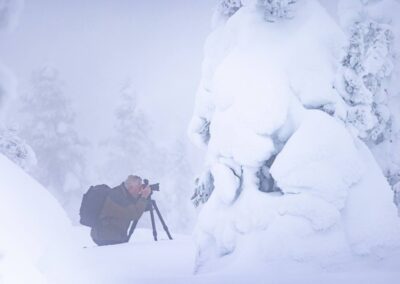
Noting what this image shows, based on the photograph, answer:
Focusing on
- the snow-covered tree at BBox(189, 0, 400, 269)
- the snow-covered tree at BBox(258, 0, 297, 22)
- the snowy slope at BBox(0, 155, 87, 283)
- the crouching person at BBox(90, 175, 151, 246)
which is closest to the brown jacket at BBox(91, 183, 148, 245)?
the crouching person at BBox(90, 175, 151, 246)

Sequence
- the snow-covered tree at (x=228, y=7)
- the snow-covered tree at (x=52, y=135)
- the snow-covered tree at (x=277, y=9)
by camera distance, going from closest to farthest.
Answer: the snow-covered tree at (x=277, y=9)
the snow-covered tree at (x=228, y=7)
the snow-covered tree at (x=52, y=135)

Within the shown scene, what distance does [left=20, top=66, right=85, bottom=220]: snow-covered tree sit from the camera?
18.5 metres

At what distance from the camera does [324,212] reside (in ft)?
16.2

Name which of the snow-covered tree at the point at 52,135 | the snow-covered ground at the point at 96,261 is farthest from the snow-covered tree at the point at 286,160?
the snow-covered tree at the point at 52,135

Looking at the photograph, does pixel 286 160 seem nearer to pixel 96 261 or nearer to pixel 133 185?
pixel 96 261

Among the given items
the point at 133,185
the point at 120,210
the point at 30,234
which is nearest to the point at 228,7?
Answer: the point at 133,185

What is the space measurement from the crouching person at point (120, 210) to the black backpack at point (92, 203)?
6 cm

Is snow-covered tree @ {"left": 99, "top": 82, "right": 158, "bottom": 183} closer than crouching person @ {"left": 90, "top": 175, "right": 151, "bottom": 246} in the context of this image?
No

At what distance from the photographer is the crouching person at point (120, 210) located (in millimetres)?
7035

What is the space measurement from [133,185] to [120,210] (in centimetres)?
46

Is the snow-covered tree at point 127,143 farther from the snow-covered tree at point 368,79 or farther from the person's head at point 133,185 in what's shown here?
the snow-covered tree at point 368,79

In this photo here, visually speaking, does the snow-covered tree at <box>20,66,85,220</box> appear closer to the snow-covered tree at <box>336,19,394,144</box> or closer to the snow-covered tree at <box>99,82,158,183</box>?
the snow-covered tree at <box>99,82,158,183</box>

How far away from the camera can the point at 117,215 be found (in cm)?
707

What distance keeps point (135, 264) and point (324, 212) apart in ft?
8.11
